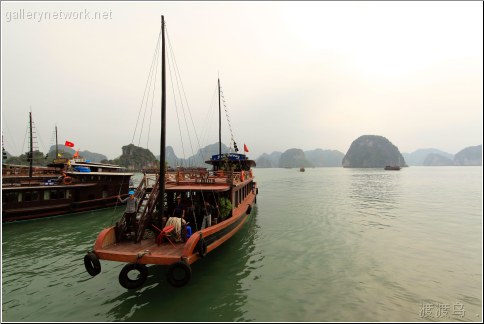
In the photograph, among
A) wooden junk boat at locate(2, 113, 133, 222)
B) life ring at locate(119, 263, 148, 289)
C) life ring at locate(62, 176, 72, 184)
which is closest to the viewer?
life ring at locate(119, 263, 148, 289)

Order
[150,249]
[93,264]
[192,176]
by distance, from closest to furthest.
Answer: [93,264] → [150,249] → [192,176]

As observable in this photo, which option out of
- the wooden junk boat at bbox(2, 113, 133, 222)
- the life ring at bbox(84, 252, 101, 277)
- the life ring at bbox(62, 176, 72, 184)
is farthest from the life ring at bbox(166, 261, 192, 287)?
the life ring at bbox(62, 176, 72, 184)

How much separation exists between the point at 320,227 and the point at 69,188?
24.5m

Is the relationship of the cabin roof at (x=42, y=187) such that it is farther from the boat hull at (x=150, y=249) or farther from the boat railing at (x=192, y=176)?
the boat hull at (x=150, y=249)

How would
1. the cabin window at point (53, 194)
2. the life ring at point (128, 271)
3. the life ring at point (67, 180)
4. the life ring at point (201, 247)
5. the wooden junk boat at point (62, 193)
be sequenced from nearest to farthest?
the life ring at point (128, 271), the life ring at point (201, 247), the wooden junk boat at point (62, 193), the cabin window at point (53, 194), the life ring at point (67, 180)

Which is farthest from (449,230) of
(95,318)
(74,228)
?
(74,228)

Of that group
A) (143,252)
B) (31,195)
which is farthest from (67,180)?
(143,252)

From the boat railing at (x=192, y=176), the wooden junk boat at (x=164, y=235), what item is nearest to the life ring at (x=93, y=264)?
the wooden junk boat at (x=164, y=235)

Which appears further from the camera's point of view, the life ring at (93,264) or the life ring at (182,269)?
the life ring at (93,264)

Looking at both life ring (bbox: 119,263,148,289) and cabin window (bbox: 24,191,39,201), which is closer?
life ring (bbox: 119,263,148,289)

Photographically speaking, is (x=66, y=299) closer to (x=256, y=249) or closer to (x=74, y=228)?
(x=256, y=249)

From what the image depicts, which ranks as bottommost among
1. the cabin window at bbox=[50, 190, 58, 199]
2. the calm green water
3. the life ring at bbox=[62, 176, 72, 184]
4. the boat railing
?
the calm green water

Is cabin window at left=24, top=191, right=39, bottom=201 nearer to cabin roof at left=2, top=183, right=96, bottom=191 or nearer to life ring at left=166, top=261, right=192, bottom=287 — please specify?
cabin roof at left=2, top=183, right=96, bottom=191

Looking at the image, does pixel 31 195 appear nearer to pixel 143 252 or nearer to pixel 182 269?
pixel 143 252
